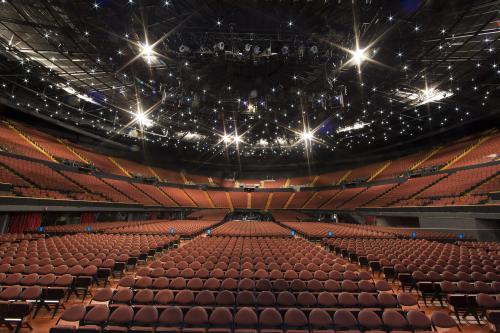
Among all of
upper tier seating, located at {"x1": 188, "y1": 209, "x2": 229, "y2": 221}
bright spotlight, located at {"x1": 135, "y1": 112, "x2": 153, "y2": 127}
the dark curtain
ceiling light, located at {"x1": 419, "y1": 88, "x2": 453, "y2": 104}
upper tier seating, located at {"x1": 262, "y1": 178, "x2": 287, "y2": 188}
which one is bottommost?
the dark curtain

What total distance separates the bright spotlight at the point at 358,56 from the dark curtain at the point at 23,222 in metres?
20.1

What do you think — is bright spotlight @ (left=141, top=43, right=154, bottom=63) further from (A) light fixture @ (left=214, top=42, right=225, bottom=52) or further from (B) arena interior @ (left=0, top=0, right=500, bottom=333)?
(A) light fixture @ (left=214, top=42, right=225, bottom=52)

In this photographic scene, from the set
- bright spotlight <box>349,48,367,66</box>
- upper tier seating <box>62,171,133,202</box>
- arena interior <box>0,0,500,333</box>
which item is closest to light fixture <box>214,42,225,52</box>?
arena interior <box>0,0,500,333</box>

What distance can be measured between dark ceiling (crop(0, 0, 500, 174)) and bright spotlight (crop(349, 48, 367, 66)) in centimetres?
19

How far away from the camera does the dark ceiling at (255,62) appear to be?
11.0m

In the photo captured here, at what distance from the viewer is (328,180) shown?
3631 centimetres

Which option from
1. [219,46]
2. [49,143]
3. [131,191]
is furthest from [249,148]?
[49,143]

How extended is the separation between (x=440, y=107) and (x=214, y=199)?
89.2 ft

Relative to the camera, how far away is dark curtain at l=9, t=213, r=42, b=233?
12625mm

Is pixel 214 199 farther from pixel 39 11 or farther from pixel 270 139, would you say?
pixel 39 11

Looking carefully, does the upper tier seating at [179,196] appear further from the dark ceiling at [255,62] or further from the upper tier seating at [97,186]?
the dark ceiling at [255,62]

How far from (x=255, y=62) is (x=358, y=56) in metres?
5.75

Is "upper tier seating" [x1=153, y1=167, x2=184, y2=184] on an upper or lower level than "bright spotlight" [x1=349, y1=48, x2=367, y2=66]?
lower

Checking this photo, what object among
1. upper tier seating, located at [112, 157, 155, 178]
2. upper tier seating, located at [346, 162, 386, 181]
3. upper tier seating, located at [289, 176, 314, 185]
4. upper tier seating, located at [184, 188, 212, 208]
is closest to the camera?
upper tier seating, located at [112, 157, 155, 178]
